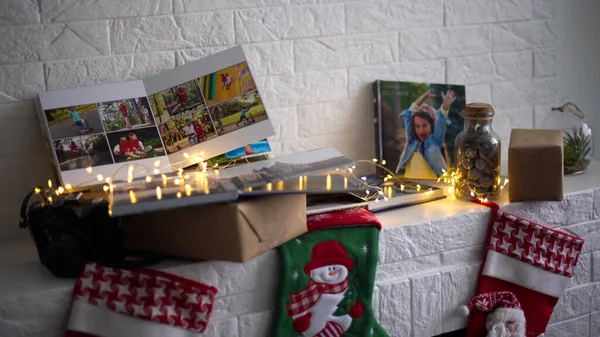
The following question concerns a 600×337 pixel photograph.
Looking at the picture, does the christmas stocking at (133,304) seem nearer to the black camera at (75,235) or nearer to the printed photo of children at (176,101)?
the black camera at (75,235)

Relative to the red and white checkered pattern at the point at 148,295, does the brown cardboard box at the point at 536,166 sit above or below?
above

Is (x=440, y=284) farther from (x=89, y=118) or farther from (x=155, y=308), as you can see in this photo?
(x=89, y=118)

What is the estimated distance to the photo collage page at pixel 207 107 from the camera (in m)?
1.80

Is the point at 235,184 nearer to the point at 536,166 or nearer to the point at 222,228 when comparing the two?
the point at 222,228

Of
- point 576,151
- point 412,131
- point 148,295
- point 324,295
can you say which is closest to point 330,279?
point 324,295

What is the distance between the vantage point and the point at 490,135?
1.80m

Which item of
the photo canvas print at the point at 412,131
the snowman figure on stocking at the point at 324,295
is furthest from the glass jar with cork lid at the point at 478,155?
the snowman figure on stocking at the point at 324,295

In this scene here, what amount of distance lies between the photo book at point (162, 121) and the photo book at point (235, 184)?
0.14 metres

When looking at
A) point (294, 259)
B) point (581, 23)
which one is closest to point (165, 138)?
point (294, 259)

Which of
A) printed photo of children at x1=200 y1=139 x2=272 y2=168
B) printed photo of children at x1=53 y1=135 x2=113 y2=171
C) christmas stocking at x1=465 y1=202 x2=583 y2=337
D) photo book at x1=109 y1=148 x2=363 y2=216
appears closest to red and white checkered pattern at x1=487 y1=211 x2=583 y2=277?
christmas stocking at x1=465 y1=202 x2=583 y2=337

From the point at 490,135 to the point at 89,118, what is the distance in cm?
92

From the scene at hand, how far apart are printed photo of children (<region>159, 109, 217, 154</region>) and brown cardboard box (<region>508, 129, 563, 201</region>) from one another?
2.30 feet

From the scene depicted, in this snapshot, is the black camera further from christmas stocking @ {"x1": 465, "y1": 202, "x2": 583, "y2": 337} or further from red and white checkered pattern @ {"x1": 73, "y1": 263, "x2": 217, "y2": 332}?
christmas stocking @ {"x1": 465, "y1": 202, "x2": 583, "y2": 337}

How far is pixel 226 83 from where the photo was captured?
1833 mm
